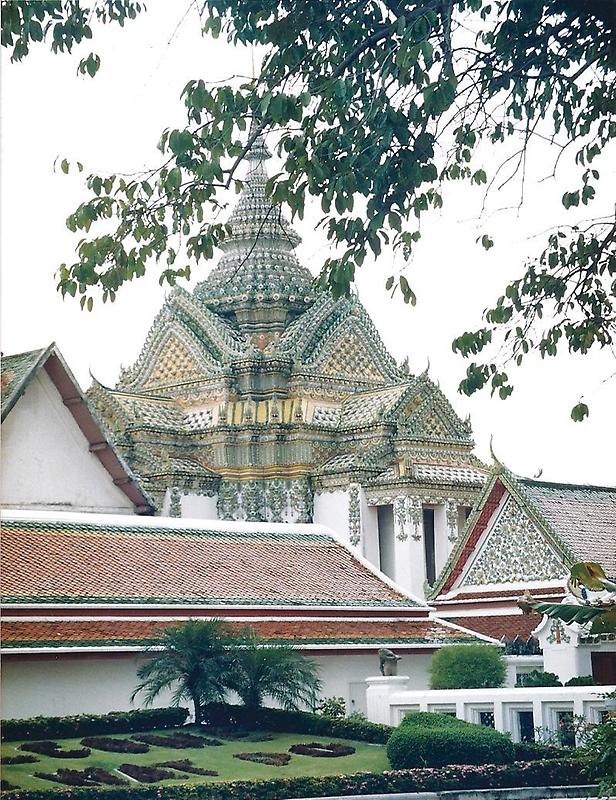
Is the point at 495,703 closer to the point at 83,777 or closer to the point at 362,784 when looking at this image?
the point at 362,784

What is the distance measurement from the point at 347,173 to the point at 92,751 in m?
4.04

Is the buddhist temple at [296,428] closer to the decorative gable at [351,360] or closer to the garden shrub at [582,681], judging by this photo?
the decorative gable at [351,360]

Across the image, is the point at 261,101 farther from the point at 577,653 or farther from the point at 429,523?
the point at 429,523

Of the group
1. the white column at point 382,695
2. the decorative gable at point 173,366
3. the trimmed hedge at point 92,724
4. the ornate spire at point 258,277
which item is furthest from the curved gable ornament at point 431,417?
the trimmed hedge at point 92,724

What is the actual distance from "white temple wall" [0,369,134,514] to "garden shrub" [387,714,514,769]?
4542 millimetres

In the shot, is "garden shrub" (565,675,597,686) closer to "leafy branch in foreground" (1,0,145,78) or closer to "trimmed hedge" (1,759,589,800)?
"trimmed hedge" (1,759,589,800)

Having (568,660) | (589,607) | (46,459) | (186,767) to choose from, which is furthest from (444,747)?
(46,459)

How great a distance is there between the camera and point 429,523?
25.4 metres

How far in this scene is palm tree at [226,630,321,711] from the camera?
11461mm

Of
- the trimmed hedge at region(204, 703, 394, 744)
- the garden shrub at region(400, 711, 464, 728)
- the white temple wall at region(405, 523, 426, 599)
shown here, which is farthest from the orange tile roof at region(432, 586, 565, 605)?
the white temple wall at region(405, 523, 426, 599)

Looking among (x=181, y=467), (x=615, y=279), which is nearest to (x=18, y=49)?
(x=615, y=279)

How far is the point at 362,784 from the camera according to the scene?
9820 mm

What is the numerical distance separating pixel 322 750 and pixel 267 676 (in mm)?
907

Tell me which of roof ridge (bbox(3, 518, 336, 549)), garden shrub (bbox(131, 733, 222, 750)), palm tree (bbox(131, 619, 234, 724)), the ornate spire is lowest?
garden shrub (bbox(131, 733, 222, 750))
